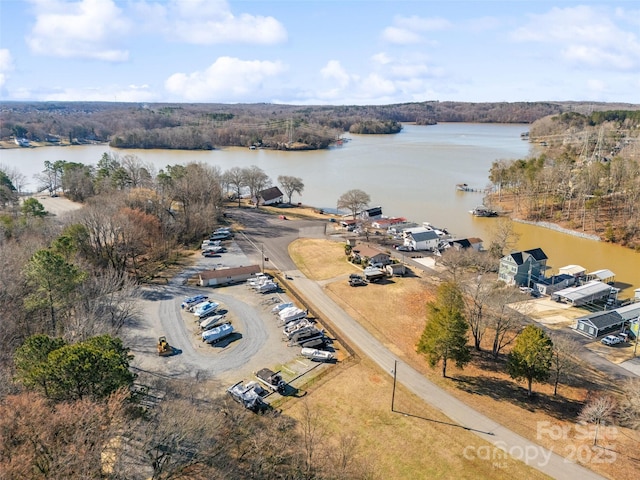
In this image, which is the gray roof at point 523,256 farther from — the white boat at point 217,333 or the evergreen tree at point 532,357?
the white boat at point 217,333

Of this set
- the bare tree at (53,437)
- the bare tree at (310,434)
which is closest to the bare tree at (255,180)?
the bare tree at (310,434)

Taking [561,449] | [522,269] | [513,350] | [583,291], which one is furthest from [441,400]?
[583,291]

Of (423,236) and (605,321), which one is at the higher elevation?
(423,236)

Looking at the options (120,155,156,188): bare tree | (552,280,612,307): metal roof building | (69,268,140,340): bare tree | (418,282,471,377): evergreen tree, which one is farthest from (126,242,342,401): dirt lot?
(120,155,156,188): bare tree

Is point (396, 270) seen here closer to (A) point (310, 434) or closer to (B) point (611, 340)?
Result: (B) point (611, 340)

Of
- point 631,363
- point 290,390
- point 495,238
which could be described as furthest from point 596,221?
point 290,390
